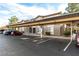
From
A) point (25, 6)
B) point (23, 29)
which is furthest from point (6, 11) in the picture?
point (23, 29)

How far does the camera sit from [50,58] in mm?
8828

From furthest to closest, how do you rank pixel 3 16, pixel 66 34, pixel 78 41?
pixel 66 34 < pixel 3 16 < pixel 78 41

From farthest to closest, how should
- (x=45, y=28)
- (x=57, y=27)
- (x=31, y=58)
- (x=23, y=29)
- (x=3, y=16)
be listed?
1. (x=23, y=29)
2. (x=45, y=28)
3. (x=57, y=27)
4. (x=3, y=16)
5. (x=31, y=58)

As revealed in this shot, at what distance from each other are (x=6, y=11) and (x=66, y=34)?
9.95 metres

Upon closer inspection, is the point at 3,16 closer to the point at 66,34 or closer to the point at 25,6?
the point at 25,6

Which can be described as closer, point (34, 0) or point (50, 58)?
point (50, 58)

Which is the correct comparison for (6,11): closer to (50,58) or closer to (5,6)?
(5,6)

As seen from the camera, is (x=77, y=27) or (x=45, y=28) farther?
(x=45, y=28)

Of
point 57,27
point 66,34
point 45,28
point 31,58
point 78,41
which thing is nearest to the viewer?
point 31,58

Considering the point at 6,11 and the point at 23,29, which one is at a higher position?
the point at 6,11

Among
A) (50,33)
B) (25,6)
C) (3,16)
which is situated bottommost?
(50,33)

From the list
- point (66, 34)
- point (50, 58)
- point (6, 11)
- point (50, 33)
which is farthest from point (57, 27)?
point (50, 58)

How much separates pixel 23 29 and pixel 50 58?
34.1m

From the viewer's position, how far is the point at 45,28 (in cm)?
3148
